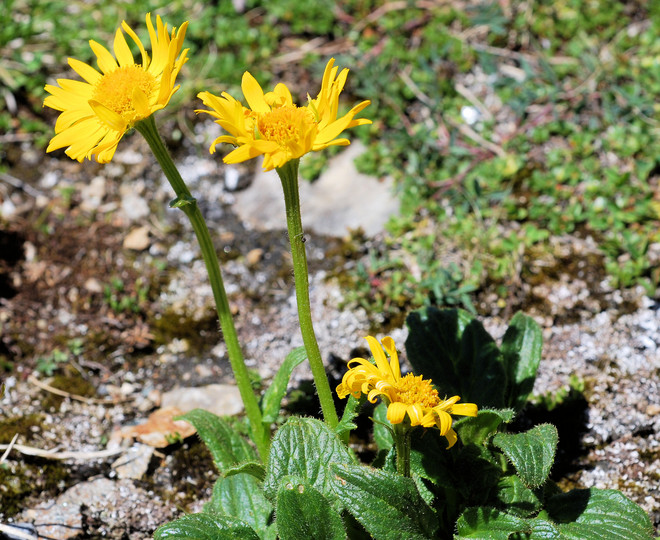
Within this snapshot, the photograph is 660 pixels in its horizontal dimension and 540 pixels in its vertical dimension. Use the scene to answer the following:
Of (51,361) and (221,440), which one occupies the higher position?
(51,361)

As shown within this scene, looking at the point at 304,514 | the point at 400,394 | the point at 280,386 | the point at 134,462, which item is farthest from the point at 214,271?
the point at 134,462

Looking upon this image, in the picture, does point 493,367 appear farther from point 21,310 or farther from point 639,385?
point 21,310

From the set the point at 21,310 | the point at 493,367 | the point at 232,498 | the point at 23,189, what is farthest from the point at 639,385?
the point at 23,189

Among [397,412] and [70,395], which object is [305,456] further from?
[70,395]

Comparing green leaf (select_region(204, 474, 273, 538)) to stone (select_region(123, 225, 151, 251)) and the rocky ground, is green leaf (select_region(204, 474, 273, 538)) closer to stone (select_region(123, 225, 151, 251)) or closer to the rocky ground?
the rocky ground

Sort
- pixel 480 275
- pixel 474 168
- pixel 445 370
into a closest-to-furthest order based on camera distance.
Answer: pixel 445 370, pixel 480 275, pixel 474 168

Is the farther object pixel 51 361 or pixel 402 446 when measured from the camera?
pixel 51 361

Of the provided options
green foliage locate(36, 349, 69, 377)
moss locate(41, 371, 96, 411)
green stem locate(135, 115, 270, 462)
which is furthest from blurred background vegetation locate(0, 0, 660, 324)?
green foliage locate(36, 349, 69, 377)
